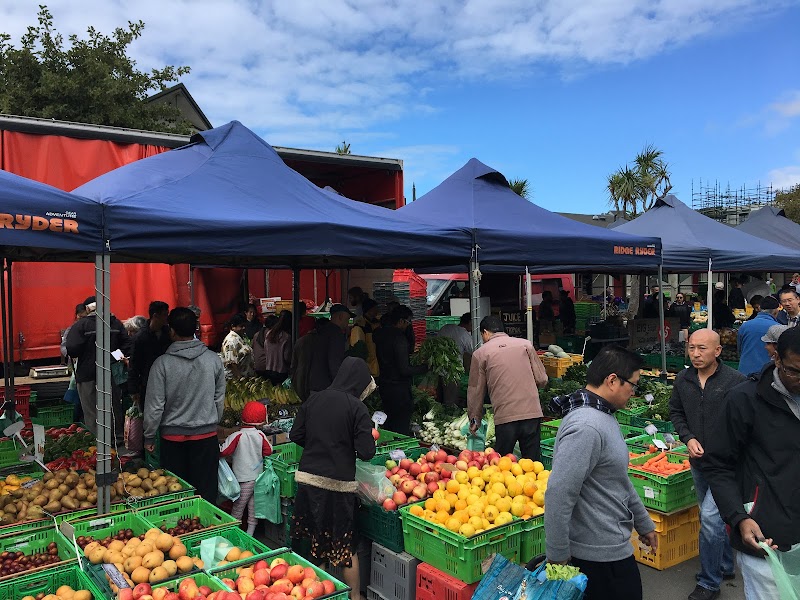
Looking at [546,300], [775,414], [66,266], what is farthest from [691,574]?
[546,300]

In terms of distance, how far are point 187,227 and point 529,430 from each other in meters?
3.38

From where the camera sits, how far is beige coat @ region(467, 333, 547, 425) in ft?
17.5

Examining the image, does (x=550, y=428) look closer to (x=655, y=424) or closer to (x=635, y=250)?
(x=655, y=424)

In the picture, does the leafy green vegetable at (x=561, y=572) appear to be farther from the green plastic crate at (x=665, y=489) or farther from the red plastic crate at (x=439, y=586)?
the green plastic crate at (x=665, y=489)

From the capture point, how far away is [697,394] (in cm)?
421

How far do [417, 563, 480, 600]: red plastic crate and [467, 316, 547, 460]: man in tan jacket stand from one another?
71.1 inches

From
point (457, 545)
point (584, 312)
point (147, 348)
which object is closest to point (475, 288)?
point (457, 545)

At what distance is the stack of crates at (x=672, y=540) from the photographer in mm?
4818

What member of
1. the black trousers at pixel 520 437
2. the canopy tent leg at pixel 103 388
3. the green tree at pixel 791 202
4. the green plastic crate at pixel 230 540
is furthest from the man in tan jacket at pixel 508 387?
the green tree at pixel 791 202

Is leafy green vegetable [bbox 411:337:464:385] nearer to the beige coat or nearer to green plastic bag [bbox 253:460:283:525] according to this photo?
the beige coat

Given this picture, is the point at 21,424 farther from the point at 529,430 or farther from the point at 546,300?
the point at 546,300

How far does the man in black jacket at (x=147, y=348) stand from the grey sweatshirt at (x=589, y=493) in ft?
14.1

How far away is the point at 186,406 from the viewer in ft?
15.2

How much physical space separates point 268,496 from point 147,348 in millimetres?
1968
